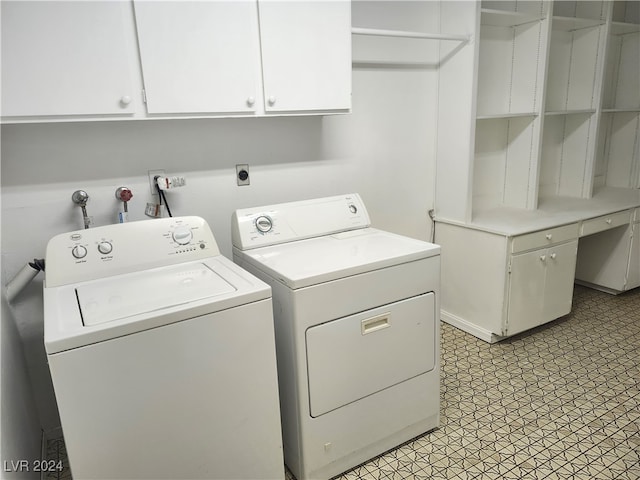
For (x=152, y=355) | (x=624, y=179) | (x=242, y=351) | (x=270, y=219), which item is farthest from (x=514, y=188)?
(x=152, y=355)

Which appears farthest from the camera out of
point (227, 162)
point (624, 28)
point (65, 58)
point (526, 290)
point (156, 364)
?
point (624, 28)

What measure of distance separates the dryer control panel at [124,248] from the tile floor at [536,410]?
36.8 inches

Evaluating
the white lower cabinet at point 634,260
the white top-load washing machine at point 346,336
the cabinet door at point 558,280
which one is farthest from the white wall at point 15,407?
the white lower cabinet at point 634,260

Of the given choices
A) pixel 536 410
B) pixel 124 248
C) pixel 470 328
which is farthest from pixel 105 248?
pixel 470 328

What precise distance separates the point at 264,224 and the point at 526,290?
169 centimetres

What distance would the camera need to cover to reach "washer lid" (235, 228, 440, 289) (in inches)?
66.2

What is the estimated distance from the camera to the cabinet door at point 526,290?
2.68 m

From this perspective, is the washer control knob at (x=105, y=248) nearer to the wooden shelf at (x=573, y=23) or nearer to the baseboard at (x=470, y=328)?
the baseboard at (x=470, y=328)

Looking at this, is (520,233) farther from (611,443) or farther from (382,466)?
(382,466)

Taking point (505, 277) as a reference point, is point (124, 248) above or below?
above

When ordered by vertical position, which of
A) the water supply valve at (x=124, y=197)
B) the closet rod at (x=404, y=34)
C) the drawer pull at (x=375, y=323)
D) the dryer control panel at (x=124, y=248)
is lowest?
the drawer pull at (x=375, y=323)

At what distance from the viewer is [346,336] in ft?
5.77

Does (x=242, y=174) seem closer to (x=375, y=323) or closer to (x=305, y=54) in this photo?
(x=305, y=54)

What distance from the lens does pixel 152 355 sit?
4.48 feet
